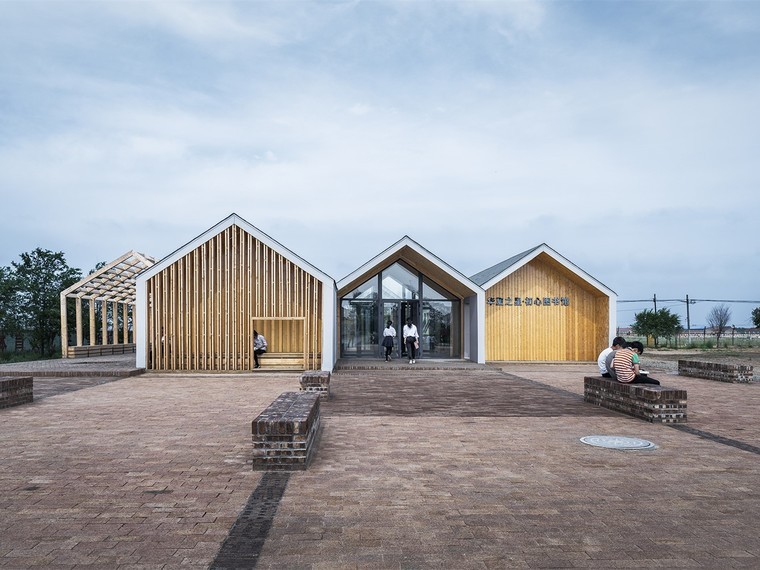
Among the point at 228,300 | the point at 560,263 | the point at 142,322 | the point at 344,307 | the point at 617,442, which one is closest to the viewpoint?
the point at 617,442

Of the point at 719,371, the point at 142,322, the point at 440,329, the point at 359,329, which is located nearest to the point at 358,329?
the point at 359,329

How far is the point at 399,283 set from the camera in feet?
81.4

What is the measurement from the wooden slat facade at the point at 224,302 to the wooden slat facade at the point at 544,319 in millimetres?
8451

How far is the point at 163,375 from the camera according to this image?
704 inches

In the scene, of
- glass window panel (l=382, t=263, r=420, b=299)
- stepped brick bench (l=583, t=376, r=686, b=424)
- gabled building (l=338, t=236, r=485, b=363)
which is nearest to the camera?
stepped brick bench (l=583, t=376, r=686, b=424)

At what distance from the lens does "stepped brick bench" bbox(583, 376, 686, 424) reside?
934 cm

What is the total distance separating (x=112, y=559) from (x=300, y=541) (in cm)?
128

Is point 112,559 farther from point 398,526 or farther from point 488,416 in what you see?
point 488,416

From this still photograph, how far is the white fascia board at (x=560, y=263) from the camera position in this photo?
23.4 meters

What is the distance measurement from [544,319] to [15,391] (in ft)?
62.6

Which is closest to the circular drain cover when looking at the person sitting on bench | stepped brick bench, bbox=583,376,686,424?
Result: stepped brick bench, bbox=583,376,686,424

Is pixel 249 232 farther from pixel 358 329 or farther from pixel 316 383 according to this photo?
pixel 316 383

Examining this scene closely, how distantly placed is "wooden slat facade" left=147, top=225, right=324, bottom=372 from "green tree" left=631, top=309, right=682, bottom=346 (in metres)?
27.7

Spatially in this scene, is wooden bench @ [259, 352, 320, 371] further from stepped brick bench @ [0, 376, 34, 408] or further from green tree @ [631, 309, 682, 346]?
green tree @ [631, 309, 682, 346]
